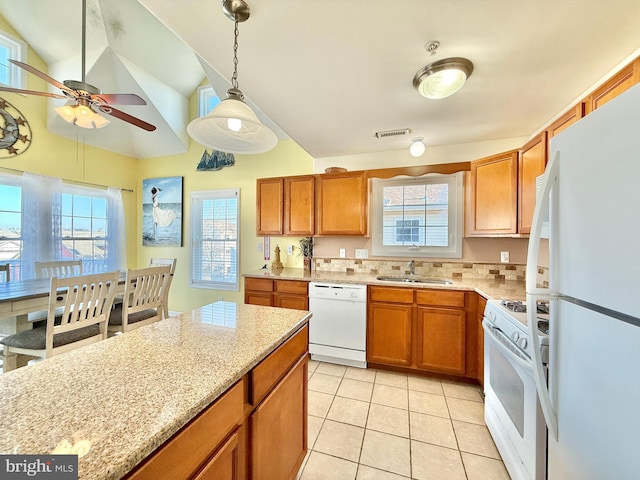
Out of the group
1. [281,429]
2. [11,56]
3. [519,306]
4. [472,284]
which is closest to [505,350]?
[519,306]

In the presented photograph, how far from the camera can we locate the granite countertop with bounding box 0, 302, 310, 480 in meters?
0.50

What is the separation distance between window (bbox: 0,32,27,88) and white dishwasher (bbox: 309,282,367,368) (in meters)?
4.47

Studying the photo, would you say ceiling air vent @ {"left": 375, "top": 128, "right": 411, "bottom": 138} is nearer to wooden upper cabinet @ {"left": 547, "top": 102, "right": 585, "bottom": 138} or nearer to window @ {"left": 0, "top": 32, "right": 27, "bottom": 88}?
wooden upper cabinet @ {"left": 547, "top": 102, "right": 585, "bottom": 138}

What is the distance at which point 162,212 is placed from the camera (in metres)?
4.50

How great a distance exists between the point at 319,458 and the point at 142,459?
4.75 ft

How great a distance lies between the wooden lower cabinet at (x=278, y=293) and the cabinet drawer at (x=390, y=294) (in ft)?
2.41

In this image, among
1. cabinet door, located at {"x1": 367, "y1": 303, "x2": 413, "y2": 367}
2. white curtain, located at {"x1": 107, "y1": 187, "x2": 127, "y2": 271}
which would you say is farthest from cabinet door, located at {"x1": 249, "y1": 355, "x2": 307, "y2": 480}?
white curtain, located at {"x1": 107, "y1": 187, "x2": 127, "y2": 271}

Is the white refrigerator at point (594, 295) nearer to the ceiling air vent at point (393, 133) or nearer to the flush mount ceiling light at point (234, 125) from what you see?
the flush mount ceiling light at point (234, 125)

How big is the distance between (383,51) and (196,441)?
1995 millimetres

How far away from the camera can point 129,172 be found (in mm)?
4543

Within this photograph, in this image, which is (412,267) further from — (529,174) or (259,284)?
(259,284)

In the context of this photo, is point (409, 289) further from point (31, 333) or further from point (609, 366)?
point (31, 333)

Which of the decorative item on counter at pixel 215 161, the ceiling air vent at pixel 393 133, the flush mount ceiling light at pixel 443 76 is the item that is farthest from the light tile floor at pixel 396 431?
the decorative item on counter at pixel 215 161

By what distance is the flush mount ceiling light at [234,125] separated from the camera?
114 cm
